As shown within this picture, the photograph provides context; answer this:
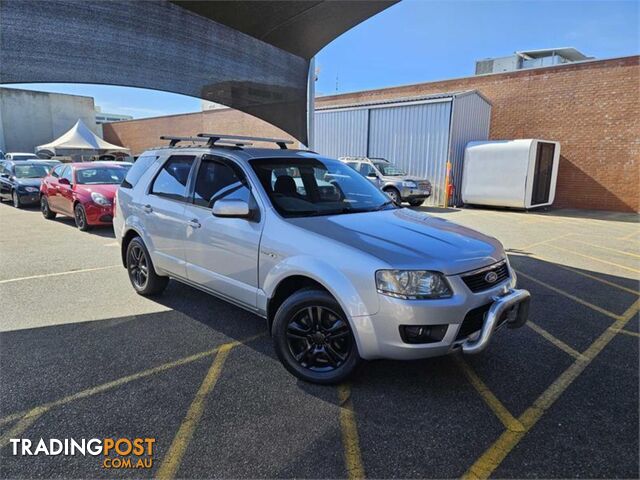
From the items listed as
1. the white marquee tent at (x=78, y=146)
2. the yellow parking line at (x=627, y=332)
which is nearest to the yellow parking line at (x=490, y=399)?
the yellow parking line at (x=627, y=332)

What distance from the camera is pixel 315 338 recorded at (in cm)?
326

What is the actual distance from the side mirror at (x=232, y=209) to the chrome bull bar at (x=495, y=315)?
200cm

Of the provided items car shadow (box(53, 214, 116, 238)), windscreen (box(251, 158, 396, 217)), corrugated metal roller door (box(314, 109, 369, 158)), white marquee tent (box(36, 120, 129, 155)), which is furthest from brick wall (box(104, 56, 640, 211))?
white marquee tent (box(36, 120, 129, 155))

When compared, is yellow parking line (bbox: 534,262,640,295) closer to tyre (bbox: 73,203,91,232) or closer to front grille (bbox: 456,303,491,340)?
front grille (bbox: 456,303,491,340)

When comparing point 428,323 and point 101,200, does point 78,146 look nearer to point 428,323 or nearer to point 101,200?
point 101,200

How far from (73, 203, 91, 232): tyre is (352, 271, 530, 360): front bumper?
9.17 m

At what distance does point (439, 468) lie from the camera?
7.87ft

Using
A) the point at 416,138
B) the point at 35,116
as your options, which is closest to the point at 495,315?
the point at 416,138

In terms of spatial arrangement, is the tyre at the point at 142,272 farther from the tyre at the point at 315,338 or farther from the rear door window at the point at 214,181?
the tyre at the point at 315,338

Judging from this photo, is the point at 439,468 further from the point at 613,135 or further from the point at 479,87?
the point at 479,87

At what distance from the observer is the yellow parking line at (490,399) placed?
2805mm

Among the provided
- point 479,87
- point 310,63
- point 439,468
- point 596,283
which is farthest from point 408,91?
point 439,468

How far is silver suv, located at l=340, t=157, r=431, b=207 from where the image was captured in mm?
15297

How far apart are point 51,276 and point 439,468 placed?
239 inches
